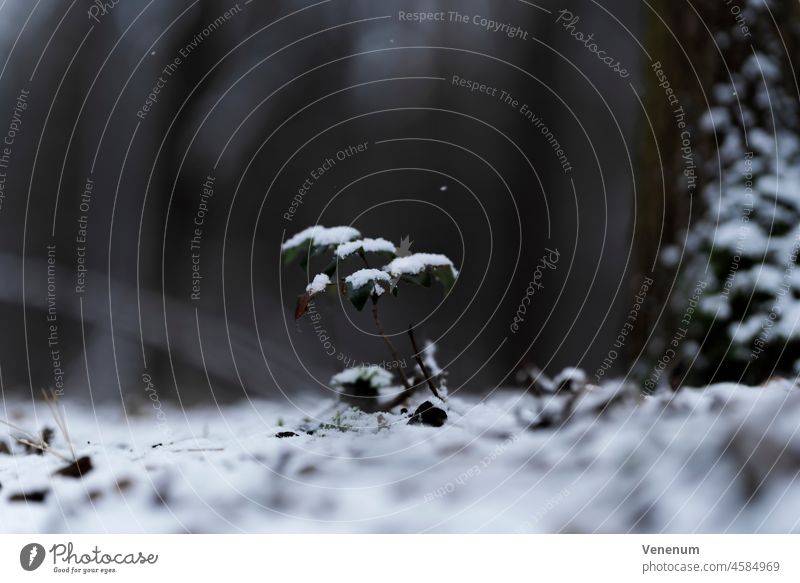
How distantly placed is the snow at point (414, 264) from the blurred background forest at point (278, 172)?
3.02ft

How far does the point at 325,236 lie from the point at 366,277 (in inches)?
5.6

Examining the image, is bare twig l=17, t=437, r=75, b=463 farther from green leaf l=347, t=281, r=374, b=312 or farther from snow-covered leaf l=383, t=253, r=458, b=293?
snow-covered leaf l=383, t=253, r=458, b=293

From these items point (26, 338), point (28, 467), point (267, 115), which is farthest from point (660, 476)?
point (26, 338)

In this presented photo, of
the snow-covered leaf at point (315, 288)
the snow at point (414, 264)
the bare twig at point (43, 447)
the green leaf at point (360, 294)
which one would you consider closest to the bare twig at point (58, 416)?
the bare twig at point (43, 447)

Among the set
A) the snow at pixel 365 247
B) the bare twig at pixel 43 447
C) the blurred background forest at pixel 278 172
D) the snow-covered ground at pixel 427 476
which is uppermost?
the blurred background forest at pixel 278 172

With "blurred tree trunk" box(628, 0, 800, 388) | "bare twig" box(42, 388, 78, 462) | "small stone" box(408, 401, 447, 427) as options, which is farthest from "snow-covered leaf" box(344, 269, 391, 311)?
"blurred tree trunk" box(628, 0, 800, 388)

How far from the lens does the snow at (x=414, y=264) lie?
56.7 inches

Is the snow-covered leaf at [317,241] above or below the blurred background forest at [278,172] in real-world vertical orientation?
below

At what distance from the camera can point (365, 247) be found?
1445mm

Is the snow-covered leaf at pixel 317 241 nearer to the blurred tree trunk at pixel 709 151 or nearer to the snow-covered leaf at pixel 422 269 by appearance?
the snow-covered leaf at pixel 422 269

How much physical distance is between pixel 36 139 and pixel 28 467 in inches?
101

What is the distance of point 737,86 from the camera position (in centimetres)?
177
